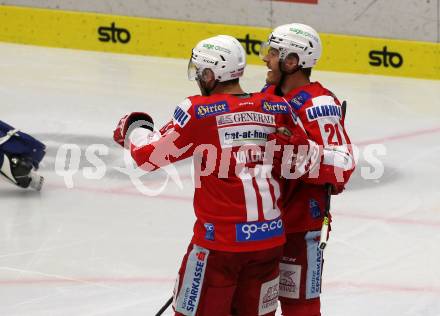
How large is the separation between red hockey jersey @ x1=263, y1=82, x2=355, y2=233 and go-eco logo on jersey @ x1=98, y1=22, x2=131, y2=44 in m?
6.75

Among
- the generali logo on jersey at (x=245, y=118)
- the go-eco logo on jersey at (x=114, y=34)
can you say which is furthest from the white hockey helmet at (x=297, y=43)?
the go-eco logo on jersey at (x=114, y=34)

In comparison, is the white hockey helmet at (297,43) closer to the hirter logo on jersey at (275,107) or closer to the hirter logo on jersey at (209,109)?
the hirter logo on jersey at (275,107)

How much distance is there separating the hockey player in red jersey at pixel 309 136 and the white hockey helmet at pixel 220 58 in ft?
1.01

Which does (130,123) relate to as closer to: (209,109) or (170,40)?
(209,109)

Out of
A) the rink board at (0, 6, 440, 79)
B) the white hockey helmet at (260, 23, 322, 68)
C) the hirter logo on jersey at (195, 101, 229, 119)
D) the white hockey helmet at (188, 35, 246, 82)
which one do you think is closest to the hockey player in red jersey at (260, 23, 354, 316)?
the white hockey helmet at (260, 23, 322, 68)

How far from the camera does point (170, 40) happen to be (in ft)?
35.5

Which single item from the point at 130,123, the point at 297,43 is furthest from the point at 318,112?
the point at 130,123

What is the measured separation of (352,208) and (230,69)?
121 inches

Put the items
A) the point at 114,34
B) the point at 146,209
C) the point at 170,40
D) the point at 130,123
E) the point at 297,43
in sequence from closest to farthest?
the point at 130,123
the point at 297,43
the point at 146,209
the point at 170,40
the point at 114,34

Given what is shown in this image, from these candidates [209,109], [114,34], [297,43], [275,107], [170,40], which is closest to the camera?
[209,109]

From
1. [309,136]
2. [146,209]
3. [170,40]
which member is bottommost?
[146,209]

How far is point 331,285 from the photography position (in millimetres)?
5621

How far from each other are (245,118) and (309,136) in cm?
38

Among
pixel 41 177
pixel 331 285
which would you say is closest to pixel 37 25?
pixel 41 177
